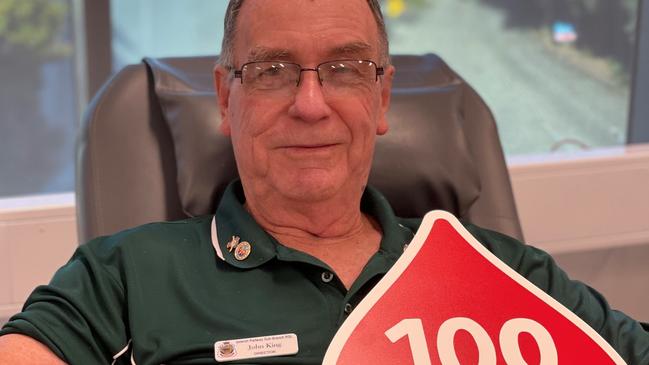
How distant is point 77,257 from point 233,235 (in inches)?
10.1

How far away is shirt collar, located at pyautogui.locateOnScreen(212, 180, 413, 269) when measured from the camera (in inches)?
62.3

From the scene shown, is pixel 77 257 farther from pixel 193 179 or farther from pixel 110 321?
pixel 193 179

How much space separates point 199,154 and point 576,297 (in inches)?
29.2

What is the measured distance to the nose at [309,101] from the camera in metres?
1.54

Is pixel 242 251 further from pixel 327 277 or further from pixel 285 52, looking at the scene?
pixel 285 52

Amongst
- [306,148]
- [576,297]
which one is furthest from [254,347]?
[576,297]

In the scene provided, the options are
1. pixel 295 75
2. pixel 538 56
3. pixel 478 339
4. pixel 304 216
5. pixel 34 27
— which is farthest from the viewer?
pixel 538 56

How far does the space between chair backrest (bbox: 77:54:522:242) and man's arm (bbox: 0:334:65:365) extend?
48 centimetres

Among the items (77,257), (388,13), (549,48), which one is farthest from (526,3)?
(77,257)

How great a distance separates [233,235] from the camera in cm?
162

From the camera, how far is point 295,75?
5.15 ft

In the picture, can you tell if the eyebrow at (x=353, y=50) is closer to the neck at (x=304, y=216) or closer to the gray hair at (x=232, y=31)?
the gray hair at (x=232, y=31)

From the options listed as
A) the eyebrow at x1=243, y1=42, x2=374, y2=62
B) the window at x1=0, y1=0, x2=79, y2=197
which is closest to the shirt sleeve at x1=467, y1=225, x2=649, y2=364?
the eyebrow at x1=243, y1=42, x2=374, y2=62

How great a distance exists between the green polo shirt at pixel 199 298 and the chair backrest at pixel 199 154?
0.19 metres
